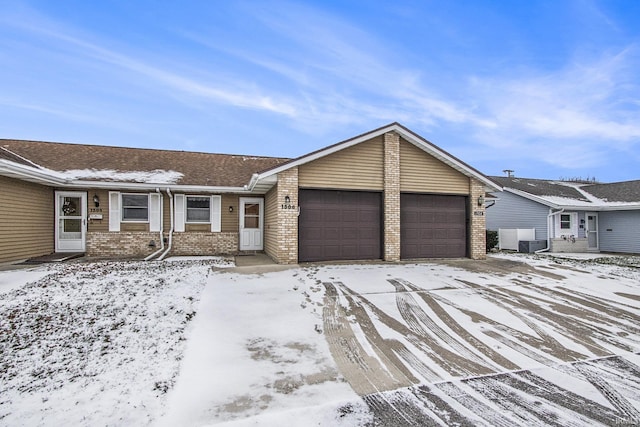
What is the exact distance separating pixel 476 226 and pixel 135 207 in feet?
42.7

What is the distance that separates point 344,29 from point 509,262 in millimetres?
11106

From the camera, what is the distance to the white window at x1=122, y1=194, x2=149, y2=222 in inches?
474

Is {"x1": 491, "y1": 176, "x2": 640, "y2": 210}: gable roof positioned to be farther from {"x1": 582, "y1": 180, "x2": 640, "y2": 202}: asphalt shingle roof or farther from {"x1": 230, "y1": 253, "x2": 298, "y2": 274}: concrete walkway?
{"x1": 230, "y1": 253, "x2": 298, "y2": 274}: concrete walkway

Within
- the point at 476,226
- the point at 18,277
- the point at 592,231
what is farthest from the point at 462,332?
the point at 592,231

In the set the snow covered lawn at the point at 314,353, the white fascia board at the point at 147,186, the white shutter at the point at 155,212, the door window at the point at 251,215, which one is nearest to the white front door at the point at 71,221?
the white fascia board at the point at 147,186

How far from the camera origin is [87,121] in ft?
63.5

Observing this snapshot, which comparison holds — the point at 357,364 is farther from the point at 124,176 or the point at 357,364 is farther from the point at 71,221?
the point at 71,221

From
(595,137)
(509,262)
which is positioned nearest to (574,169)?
(595,137)

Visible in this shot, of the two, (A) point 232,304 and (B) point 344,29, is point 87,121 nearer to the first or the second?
(B) point 344,29

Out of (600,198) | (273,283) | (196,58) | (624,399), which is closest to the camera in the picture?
(624,399)

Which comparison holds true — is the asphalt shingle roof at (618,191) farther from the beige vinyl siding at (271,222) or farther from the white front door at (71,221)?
the white front door at (71,221)

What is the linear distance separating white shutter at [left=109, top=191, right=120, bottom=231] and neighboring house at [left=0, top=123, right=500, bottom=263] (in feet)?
0.11

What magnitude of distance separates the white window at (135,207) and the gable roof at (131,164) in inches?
30.3

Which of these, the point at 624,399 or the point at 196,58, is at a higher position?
the point at 196,58
